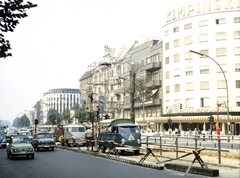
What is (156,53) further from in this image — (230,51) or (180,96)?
(230,51)

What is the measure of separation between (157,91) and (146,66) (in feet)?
18.4

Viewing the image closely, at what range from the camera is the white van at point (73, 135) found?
35906 mm

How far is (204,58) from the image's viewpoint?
209 feet

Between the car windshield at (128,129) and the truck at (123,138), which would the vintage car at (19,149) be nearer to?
the truck at (123,138)

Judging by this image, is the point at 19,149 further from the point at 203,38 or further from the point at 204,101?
the point at 203,38

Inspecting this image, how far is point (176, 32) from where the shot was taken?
68.4 metres

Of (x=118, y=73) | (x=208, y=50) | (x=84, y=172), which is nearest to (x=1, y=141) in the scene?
(x=84, y=172)

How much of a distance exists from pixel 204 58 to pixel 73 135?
114 ft

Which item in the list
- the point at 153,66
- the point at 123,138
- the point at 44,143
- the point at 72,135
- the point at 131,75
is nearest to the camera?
the point at 123,138

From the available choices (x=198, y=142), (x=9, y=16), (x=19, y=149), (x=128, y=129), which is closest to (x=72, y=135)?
(x=128, y=129)

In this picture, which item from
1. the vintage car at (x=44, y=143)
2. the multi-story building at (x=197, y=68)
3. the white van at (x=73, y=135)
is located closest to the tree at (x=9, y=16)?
the vintage car at (x=44, y=143)

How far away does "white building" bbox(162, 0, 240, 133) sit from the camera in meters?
61.2

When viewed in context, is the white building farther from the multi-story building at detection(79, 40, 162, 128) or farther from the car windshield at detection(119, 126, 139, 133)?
the car windshield at detection(119, 126, 139, 133)

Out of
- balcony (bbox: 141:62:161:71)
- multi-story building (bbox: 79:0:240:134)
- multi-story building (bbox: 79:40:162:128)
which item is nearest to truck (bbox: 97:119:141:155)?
multi-story building (bbox: 79:0:240:134)
